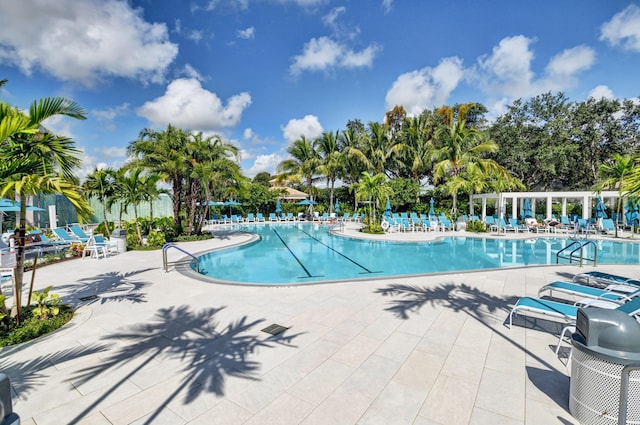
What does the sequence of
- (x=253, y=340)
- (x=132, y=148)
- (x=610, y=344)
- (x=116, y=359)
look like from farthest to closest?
(x=132, y=148)
(x=253, y=340)
(x=116, y=359)
(x=610, y=344)

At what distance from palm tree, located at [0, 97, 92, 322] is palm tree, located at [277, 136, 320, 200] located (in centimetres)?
2344

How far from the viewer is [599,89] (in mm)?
24359

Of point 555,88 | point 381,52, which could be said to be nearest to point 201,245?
point 381,52

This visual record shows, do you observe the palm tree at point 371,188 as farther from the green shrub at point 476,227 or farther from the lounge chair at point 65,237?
the lounge chair at point 65,237

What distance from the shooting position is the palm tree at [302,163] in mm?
27891

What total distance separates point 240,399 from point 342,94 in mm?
20063

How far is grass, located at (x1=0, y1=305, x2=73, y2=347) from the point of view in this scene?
4.07 meters

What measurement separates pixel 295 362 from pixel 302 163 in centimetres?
2594

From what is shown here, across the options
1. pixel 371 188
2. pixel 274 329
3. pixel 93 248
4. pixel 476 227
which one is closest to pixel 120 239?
pixel 93 248

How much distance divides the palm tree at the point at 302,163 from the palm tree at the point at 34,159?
23.4 m

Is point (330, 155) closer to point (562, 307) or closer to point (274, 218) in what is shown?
point (274, 218)

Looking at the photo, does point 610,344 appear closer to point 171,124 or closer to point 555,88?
point 171,124

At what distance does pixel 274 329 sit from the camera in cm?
444

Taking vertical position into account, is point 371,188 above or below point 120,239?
above
